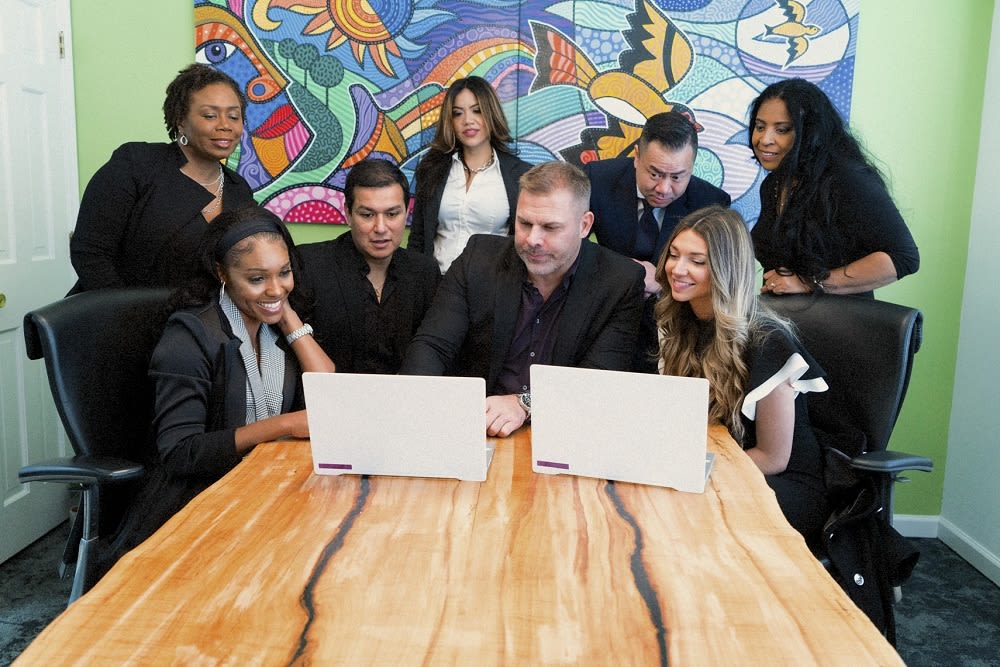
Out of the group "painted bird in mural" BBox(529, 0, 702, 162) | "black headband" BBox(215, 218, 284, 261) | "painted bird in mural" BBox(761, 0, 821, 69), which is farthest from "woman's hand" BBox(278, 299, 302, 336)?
"painted bird in mural" BBox(761, 0, 821, 69)

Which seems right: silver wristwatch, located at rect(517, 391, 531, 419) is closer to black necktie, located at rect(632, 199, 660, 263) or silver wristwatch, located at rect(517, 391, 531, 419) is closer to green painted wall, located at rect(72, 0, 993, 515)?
black necktie, located at rect(632, 199, 660, 263)

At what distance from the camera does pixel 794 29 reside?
3.20m

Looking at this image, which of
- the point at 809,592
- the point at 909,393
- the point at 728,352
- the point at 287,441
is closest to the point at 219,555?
the point at 287,441

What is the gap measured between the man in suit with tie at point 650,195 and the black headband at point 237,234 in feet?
3.56

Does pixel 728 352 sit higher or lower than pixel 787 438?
higher

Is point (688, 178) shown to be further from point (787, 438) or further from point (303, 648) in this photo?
point (303, 648)

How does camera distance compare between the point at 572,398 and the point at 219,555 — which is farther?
the point at 572,398

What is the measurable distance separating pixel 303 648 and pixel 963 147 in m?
3.15

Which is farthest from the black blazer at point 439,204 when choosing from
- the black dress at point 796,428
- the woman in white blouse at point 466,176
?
the black dress at point 796,428

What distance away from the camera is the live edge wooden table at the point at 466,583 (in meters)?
0.99

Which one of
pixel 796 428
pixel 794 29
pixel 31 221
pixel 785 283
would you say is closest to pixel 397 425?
pixel 796 428

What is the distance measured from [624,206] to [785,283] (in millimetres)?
612

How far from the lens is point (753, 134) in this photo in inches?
102

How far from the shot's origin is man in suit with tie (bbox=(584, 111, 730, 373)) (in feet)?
8.59
